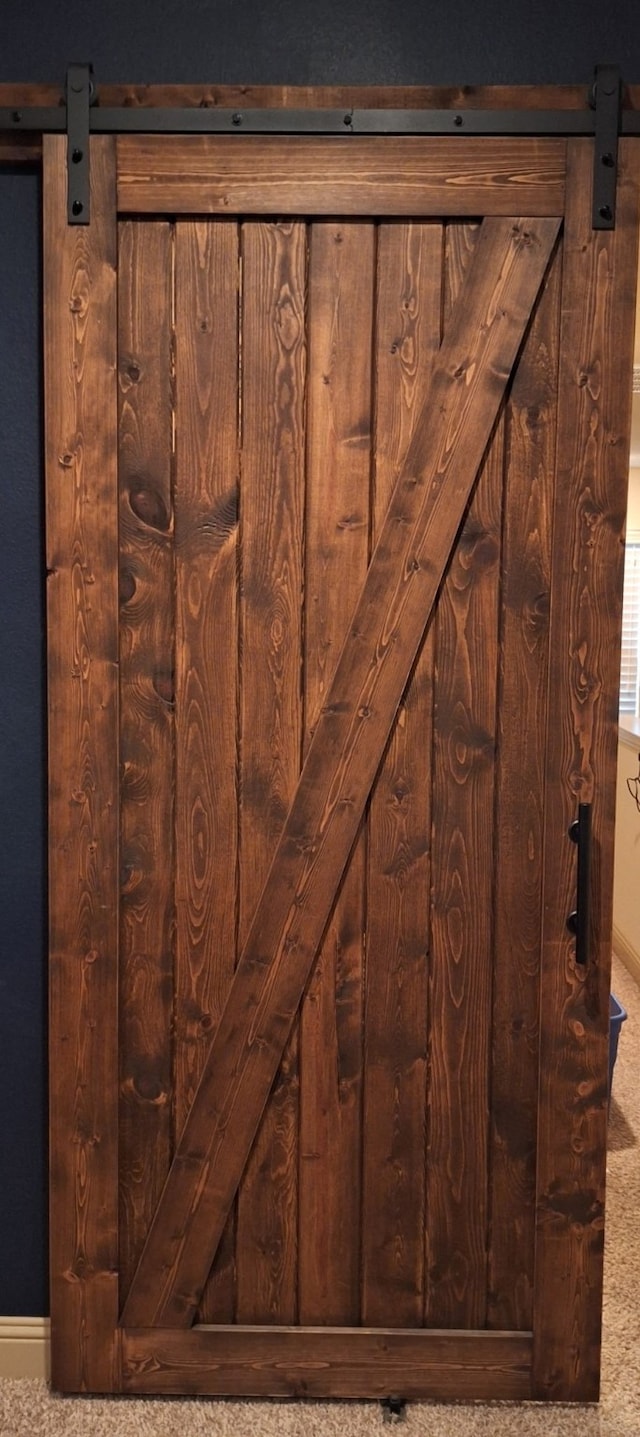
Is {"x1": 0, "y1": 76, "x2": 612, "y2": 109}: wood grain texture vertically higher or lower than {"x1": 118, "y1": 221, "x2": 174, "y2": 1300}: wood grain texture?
higher

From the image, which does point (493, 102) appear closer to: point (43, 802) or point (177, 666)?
point (177, 666)

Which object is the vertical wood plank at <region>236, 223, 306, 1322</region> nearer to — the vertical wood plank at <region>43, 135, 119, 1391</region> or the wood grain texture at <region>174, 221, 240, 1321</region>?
the wood grain texture at <region>174, 221, 240, 1321</region>

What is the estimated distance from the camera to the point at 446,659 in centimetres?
190

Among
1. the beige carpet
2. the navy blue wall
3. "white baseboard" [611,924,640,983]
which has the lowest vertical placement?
the beige carpet

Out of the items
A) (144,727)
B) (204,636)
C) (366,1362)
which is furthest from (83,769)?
(366,1362)

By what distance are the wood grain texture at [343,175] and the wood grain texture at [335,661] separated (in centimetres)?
7

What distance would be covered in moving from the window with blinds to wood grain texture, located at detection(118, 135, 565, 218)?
22.6 feet

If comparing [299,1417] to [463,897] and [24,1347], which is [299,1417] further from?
[463,897]

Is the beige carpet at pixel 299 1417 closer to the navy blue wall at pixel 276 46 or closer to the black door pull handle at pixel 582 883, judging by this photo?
the black door pull handle at pixel 582 883

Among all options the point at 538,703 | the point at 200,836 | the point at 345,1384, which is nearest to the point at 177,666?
the point at 200,836

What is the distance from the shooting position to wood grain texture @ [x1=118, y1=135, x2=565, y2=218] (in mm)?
1789

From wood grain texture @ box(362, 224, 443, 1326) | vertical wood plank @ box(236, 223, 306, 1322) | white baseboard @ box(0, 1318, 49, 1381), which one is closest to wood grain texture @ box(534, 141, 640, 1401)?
wood grain texture @ box(362, 224, 443, 1326)

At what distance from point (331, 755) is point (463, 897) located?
34 centimetres

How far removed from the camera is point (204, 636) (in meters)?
1.90
